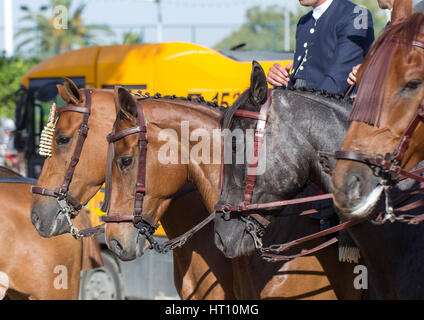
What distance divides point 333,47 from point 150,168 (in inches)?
58.5

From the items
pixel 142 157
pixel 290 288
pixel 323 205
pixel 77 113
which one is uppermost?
pixel 77 113

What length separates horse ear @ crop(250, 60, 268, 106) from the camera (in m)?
3.65

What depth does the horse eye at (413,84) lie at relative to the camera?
2.87 metres

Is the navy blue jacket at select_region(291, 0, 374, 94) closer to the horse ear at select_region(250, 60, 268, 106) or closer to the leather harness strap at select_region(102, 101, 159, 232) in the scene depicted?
the horse ear at select_region(250, 60, 268, 106)

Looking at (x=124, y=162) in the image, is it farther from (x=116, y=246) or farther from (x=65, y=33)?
(x=65, y=33)

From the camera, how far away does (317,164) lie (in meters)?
3.72

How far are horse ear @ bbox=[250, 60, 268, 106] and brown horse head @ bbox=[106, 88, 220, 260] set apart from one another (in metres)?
0.70

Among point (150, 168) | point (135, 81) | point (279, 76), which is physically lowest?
point (150, 168)

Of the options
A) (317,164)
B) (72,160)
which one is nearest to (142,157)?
(72,160)

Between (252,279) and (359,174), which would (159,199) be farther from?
(359,174)

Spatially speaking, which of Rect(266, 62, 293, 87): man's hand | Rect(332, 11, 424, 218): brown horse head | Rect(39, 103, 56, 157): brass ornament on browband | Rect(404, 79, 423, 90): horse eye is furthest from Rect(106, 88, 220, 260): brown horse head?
Rect(404, 79, 423, 90): horse eye

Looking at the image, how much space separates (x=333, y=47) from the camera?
14.2 ft

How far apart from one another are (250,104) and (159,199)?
100 cm

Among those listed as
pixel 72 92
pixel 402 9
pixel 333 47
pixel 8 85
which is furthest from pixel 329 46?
pixel 8 85
